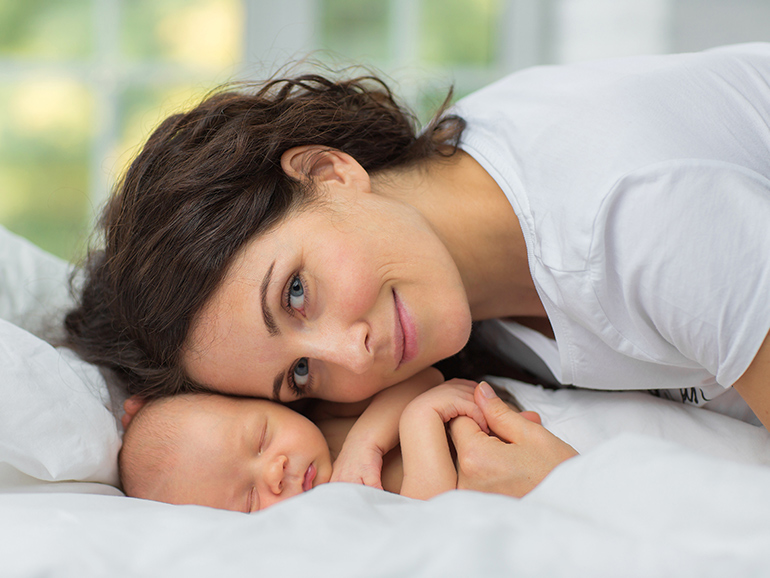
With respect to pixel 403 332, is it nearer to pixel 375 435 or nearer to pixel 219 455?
pixel 375 435

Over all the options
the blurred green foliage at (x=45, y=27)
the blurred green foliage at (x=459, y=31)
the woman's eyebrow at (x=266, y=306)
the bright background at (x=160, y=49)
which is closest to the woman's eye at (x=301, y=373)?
the woman's eyebrow at (x=266, y=306)

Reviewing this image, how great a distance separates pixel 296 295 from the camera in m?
0.97

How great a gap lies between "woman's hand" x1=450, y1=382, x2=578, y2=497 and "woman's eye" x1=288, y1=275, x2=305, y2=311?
0.31 m

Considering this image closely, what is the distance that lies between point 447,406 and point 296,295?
0.96 feet

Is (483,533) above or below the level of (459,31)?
below

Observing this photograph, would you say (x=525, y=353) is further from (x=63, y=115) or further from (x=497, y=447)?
(x=63, y=115)

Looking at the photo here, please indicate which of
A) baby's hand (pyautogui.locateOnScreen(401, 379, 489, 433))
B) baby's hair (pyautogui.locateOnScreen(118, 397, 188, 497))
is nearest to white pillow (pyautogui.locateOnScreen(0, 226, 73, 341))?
baby's hair (pyautogui.locateOnScreen(118, 397, 188, 497))

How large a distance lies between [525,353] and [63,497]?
0.83 m

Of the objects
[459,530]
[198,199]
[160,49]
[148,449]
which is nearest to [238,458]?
[148,449]

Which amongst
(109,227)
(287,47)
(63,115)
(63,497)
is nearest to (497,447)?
(63,497)

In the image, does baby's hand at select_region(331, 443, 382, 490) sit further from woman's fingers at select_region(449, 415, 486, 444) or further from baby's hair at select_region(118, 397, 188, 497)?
baby's hair at select_region(118, 397, 188, 497)

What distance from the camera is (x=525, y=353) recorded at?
128 cm

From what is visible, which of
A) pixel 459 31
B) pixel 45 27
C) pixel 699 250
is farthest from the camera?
pixel 459 31

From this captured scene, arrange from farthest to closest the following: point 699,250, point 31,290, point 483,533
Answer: point 31,290 < point 699,250 < point 483,533
